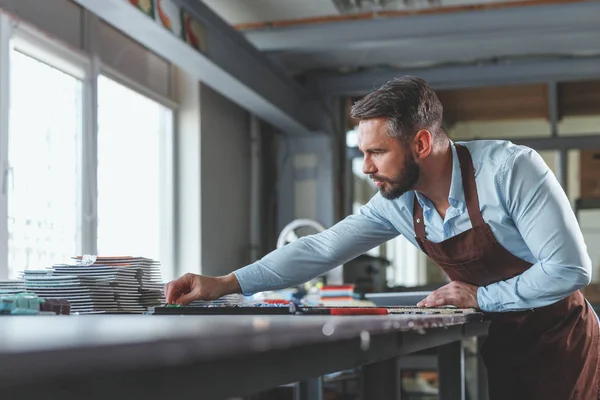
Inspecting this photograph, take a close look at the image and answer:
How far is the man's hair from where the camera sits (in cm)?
205

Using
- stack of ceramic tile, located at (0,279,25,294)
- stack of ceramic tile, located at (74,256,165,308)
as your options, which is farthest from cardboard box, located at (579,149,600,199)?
stack of ceramic tile, located at (0,279,25,294)

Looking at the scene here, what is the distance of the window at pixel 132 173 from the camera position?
5.36 m

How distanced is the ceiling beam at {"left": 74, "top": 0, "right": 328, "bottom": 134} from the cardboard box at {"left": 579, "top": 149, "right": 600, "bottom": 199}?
236 cm

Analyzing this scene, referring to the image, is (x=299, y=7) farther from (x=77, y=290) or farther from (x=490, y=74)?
(x=77, y=290)

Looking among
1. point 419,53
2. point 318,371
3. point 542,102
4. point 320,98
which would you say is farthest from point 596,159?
point 318,371

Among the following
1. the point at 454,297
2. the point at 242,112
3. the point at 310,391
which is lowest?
the point at 310,391

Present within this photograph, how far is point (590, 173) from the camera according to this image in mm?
7598

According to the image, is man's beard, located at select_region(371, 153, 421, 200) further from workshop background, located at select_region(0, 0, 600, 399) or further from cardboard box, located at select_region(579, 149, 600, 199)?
cardboard box, located at select_region(579, 149, 600, 199)

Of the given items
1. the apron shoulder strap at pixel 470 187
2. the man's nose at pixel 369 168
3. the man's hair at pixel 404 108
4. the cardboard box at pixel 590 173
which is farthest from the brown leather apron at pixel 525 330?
the cardboard box at pixel 590 173

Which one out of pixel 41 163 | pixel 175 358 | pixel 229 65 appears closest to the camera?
pixel 175 358

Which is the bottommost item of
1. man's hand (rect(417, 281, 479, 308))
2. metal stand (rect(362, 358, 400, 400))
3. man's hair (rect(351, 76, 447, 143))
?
metal stand (rect(362, 358, 400, 400))

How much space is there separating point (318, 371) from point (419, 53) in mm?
6545

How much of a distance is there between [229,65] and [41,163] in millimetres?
1682

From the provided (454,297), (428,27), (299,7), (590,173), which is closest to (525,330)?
(454,297)
